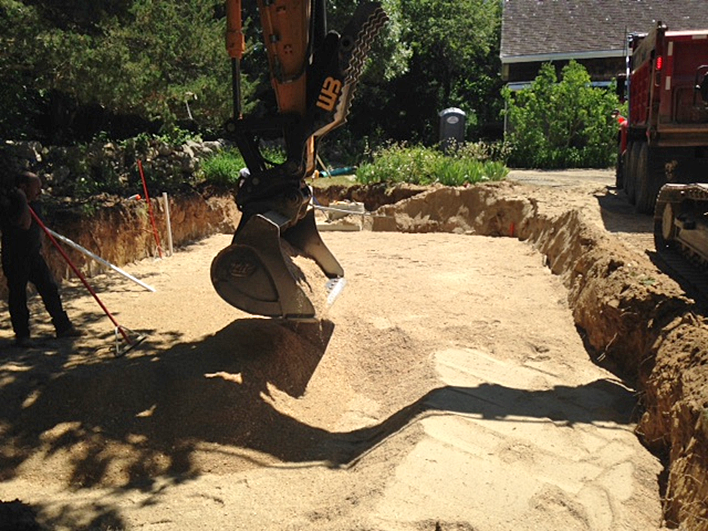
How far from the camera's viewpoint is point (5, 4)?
7.02 meters

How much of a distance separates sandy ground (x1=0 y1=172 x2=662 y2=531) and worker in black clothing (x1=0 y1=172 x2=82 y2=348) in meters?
0.29

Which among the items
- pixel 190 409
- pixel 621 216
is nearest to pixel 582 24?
pixel 621 216

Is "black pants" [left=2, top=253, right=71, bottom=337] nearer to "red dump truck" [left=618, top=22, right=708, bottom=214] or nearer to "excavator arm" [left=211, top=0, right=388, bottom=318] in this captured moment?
"excavator arm" [left=211, top=0, right=388, bottom=318]

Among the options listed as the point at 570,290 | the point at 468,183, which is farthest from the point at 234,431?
the point at 468,183

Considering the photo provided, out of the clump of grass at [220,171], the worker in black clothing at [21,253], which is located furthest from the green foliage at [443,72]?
the worker in black clothing at [21,253]

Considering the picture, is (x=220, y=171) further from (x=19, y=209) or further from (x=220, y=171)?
(x=19, y=209)

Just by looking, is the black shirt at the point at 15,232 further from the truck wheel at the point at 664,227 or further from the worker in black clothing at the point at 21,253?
the truck wheel at the point at 664,227

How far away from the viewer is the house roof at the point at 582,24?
24.2 metres

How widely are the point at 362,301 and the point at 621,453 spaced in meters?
3.59

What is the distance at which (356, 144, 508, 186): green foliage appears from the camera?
47.0 feet

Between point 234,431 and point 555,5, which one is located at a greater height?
point 555,5

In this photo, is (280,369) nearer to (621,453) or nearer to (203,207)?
(621,453)

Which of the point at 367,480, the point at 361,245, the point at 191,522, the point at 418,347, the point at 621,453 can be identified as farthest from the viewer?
the point at 361,245

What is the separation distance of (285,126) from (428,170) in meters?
9.42
